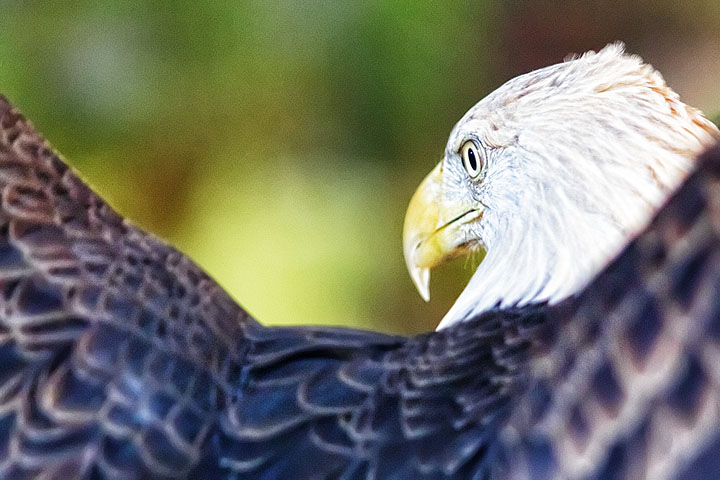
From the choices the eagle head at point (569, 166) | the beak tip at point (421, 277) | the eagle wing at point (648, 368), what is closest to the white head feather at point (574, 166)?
the eagle head at point (569, 166)

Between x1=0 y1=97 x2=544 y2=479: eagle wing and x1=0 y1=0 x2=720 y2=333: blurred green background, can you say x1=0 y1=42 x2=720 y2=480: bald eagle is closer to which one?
x1=0 y1=97 x2=544 y2=479: eagle wing

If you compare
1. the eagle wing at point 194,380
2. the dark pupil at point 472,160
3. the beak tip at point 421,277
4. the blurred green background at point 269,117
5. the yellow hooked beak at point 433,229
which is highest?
the blurred green background at point 269,117

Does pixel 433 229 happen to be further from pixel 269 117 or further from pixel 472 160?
pixel 269 117

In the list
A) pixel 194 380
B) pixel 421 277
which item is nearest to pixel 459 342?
pixel 194 380

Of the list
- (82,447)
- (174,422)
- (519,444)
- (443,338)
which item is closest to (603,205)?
(443,338)

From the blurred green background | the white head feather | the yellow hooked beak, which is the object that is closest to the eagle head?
the white head feather

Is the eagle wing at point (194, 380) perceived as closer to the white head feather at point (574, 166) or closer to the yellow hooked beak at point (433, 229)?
the white head feather at point (574, 166)

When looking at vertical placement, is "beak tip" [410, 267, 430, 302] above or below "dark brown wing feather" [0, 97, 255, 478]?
above

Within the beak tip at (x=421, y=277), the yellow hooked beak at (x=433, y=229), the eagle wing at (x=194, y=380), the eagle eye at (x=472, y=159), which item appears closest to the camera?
the eagle wing at (x=194, y=380)
